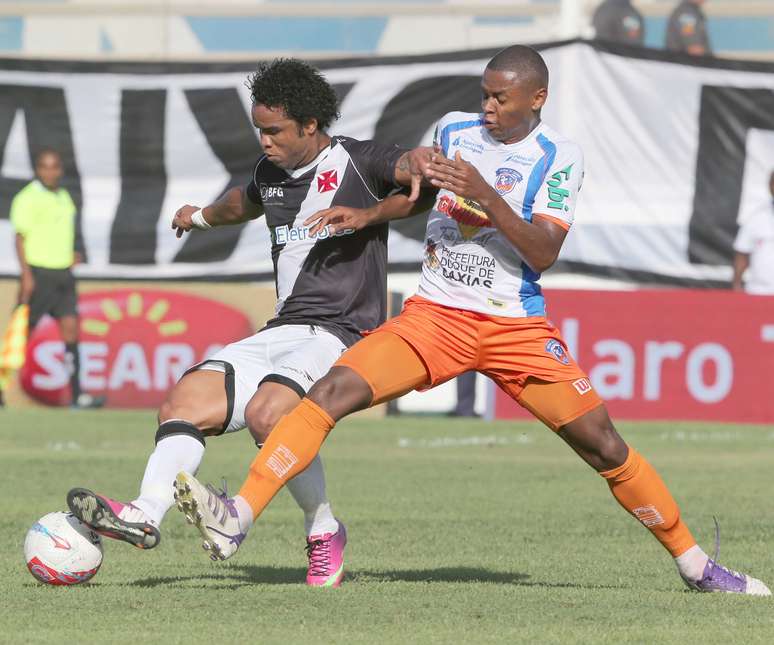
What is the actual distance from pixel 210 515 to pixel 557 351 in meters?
1.67

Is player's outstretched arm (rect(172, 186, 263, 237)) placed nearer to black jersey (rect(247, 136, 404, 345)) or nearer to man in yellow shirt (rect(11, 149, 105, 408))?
black jersey (rect(247, 136, 404, 345))

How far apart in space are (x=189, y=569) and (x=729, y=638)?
2.65 m

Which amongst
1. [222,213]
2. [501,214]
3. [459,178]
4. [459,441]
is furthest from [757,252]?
[459,178]

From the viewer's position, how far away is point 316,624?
5840 mm

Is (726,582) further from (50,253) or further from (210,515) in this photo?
(50,253)

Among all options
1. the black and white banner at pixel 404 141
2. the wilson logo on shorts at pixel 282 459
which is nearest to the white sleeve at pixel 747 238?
the black and white banner at pixel 404 141

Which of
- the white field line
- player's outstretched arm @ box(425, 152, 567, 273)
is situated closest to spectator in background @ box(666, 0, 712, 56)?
the white field line

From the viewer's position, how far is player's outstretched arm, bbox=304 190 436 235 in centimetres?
666

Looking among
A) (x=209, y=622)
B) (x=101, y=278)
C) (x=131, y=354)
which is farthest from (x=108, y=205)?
(x=209, y=622)

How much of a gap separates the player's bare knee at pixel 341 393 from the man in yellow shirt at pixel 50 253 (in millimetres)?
10532

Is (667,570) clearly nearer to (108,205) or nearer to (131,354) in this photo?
(131,354)

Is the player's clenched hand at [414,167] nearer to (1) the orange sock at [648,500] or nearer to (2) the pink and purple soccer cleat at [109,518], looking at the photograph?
(1) the orange sock at [648,500]

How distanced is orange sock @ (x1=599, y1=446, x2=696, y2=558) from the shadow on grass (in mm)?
347

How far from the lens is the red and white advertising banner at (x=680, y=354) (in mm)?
15930
